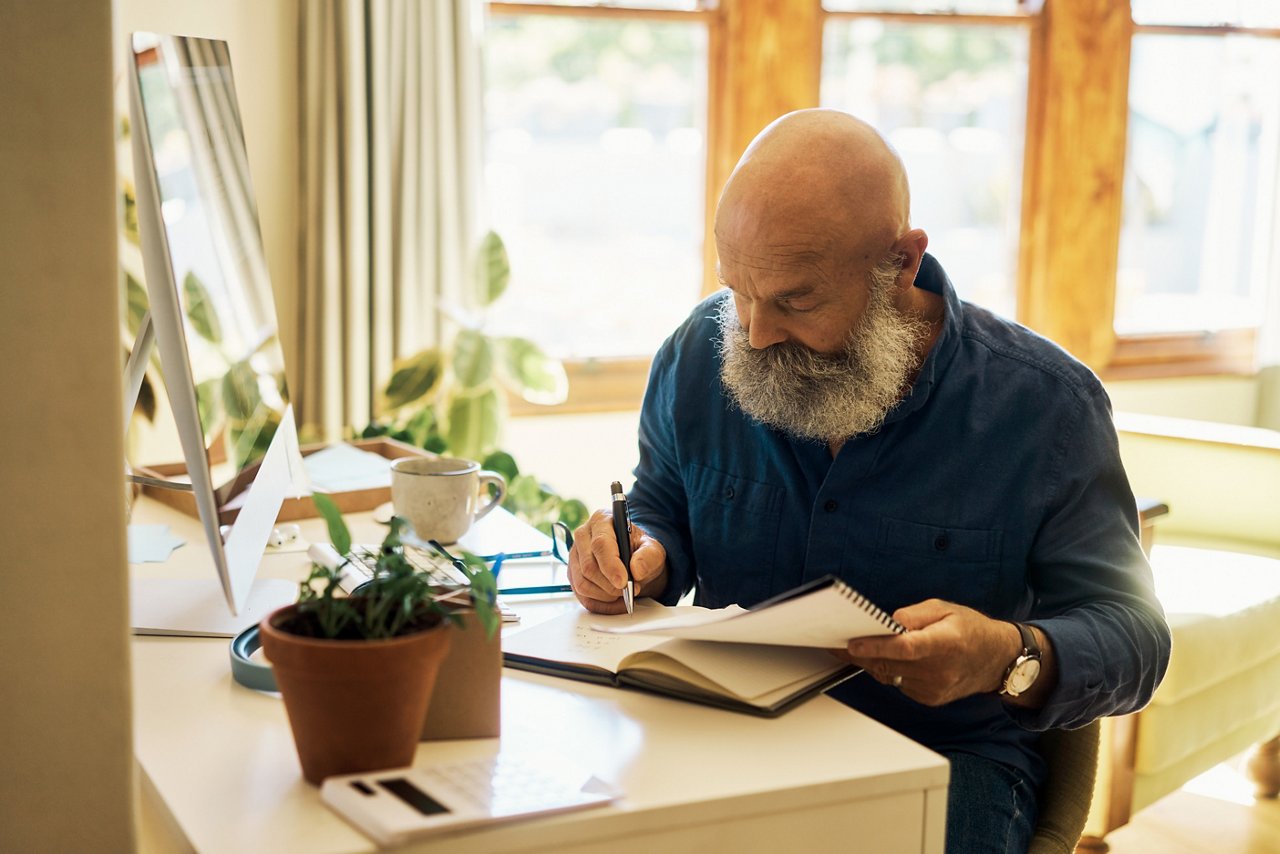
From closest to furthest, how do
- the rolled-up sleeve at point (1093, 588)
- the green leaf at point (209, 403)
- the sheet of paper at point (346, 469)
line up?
the green leaf at point (209, 403) → the rolled-up sleeve at point (1093, 588) → the sheet of paper at point (346, 469)

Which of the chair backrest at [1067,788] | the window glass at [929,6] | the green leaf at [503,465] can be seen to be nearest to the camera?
the chair backrest at [1067,788]

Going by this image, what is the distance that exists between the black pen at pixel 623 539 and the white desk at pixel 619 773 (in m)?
0.19

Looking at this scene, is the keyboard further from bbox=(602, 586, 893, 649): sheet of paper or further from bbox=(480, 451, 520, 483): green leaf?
bbox=(480, 451, 520, 483): green leaf

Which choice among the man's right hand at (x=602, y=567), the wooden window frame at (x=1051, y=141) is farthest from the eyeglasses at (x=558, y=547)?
the wooden window frame at (x=1051, y=141)

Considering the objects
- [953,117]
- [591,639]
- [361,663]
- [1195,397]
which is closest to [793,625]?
[591,639]

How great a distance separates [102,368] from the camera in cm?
77

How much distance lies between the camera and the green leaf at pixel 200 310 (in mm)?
1048

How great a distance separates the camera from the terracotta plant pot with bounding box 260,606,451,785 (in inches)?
31.8

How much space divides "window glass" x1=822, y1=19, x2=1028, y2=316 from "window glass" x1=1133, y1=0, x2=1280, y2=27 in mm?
443

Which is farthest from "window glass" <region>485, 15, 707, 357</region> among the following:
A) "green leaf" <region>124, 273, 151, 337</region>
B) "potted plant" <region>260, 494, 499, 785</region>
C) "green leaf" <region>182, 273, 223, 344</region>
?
"potted plant" <region>260, 494, 499, 785</region>

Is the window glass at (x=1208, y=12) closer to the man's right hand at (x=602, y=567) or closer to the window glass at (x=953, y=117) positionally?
the window glass at (x=953, y=117)

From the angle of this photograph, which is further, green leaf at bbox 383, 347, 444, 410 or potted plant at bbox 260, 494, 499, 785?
green leaf at bbox 383, 347, 444, 410

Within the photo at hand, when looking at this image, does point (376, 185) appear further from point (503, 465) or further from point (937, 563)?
point (937, 563)

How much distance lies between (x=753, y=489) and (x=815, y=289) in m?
0.27
